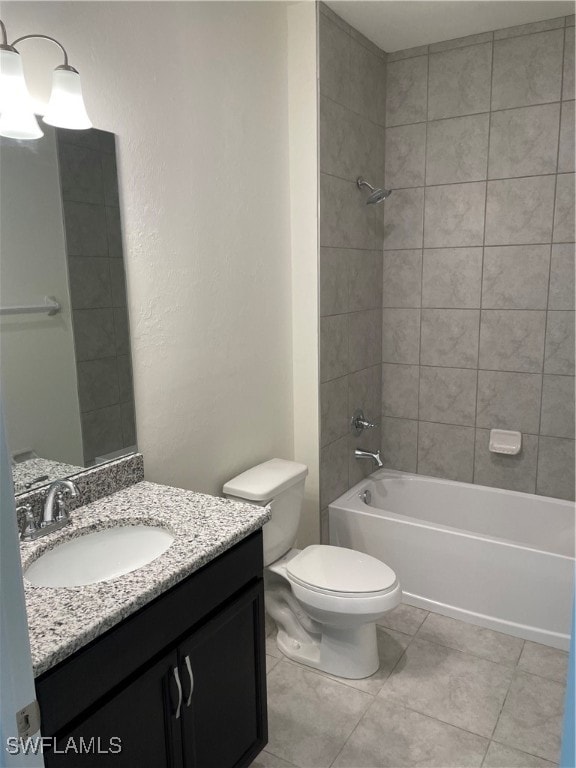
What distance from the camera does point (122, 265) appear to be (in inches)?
74.0

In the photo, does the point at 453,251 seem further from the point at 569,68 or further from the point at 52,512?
the point at 52,512

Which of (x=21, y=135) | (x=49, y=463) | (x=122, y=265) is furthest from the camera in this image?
(x=122, y=265)

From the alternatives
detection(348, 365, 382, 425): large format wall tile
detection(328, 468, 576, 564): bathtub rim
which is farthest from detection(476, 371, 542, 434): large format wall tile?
detection(348, 365, 382, 425): large format wall tile

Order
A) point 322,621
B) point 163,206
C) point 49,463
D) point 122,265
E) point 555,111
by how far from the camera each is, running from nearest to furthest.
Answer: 1. point 49,463
2. point 122,265
3. point 163,206
4. point 322,621
5. point 555,111

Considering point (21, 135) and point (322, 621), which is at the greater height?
point (21, 135)

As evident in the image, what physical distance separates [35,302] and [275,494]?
3.77 feet

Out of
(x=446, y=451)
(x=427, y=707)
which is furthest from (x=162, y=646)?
(x=446, y=451)

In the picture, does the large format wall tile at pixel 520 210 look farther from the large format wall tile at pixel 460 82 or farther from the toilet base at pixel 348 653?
the toilet base at pixel 348 653

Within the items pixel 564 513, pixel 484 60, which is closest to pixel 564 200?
pixel 484 60

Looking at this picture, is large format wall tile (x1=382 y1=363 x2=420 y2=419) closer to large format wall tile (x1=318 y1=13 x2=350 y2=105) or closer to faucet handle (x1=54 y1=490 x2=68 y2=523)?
large format wall tile (x1=318 y1=13 x2=350 y2=105)

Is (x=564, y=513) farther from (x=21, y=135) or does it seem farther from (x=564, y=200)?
(x=21, y=135)

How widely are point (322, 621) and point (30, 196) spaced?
1.75 meters

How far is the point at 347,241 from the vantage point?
2887 millimetres

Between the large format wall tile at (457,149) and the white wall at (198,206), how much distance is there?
2.89 feet
